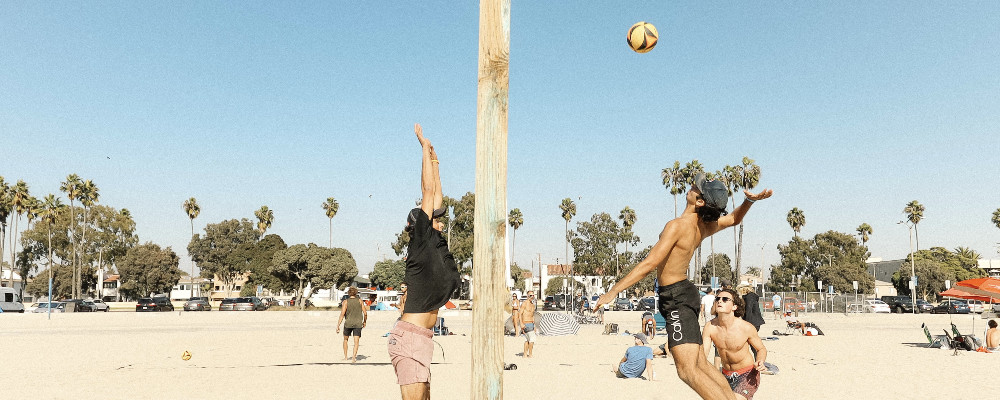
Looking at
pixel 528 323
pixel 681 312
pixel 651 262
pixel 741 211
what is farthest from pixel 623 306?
pixel 651 262

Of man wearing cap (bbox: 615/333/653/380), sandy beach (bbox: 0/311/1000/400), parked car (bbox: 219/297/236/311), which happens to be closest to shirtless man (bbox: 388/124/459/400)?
sandy beach (bbox: 0/311/1000/400)

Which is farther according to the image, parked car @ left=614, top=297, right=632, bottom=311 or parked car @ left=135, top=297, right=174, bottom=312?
parked car @ left=614, top=297, right=632, bottom=311

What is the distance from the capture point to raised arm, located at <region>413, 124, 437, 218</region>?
4637mm

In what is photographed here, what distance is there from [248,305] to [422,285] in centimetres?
4974

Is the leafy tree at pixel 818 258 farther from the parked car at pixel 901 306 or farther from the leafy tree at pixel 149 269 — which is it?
the leafy tree at pixel 149 269

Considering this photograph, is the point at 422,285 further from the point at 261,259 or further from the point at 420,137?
the point at 261,259

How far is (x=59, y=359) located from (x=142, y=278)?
72.6m

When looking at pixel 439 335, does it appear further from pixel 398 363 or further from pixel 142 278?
pixel 142 278

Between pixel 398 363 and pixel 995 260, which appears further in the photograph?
pixel 995 260

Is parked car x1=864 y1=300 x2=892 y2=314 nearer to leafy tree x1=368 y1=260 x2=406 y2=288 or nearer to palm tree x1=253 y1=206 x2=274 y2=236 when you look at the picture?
leafy tree x1=368 y1=260 x2=406 y2=288

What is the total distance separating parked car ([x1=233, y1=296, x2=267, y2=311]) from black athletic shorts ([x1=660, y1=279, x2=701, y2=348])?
49614mm

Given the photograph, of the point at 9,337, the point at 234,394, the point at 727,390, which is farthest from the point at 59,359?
the point at 727,390

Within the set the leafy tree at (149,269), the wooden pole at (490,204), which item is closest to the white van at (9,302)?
the leafy tree at (149,269)

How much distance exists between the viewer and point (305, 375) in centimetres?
1218
